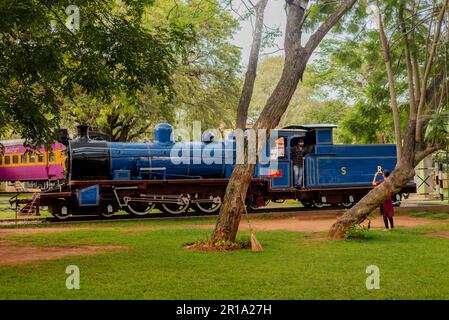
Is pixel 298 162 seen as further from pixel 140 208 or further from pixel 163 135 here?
pixel 140 208

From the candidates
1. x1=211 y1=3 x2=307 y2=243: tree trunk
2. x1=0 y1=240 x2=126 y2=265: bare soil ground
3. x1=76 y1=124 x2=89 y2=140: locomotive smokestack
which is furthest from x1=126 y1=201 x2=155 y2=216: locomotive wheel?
x1=211 y1=3 x2=307 y2=243: tree trunk

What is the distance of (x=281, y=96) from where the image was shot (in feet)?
38.4

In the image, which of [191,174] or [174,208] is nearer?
[174,208]

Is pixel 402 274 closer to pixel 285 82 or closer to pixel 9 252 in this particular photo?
pixel 285 82

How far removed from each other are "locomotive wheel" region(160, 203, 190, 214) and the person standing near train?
472 cm

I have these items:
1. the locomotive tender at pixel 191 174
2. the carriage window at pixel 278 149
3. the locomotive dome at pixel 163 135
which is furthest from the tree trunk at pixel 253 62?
the carriage window at pixel 278 149

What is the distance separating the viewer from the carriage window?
20.9m

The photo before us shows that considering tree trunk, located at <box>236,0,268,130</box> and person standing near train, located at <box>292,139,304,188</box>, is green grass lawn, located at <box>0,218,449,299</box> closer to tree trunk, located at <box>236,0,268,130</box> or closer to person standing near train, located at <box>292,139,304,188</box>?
tree trunk, located at <box>236,0,268,130</box>

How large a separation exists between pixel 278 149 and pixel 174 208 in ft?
15.6

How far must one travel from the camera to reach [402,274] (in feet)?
27.1

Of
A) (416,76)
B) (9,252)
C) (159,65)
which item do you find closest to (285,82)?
(159,65)

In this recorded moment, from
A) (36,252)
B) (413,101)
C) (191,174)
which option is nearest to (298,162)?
(191,174)

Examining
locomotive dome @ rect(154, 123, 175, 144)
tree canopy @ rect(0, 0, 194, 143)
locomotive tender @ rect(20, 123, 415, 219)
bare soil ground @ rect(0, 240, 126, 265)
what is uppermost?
tree canopy @ rect(0, 0, 194, 143)
